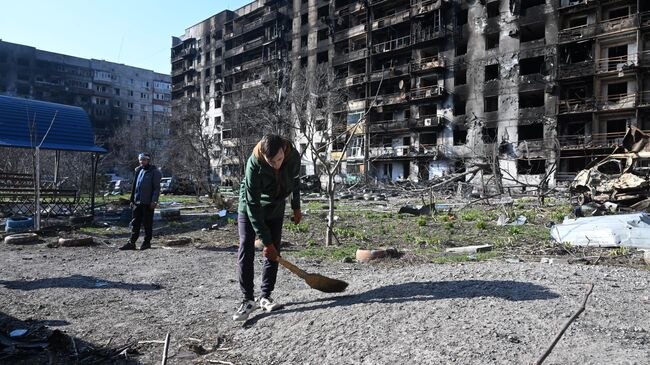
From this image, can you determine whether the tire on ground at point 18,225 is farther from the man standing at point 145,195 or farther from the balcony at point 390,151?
the balcony at point 390,151

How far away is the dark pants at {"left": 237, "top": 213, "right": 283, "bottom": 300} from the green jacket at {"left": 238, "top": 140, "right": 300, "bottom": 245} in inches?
4.2

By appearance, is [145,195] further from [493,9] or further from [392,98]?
[493,9]

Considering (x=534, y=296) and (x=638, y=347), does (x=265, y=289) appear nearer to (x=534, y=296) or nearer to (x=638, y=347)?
(x=534, y=296)

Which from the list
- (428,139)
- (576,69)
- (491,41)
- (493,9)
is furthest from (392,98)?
(576,69)

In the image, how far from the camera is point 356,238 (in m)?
10.1

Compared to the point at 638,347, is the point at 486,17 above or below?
above

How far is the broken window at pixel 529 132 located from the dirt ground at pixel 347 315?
3107 centimetres

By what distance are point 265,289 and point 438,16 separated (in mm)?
41160

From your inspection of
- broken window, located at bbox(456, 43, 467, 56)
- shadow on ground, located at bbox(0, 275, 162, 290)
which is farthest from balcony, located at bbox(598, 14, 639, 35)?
shadow on ground, located at bbox(0, 275, 162, 290)

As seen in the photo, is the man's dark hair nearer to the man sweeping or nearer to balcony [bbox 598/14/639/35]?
the man sweeping

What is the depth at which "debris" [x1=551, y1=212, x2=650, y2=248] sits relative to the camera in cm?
728

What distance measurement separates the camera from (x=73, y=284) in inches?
224

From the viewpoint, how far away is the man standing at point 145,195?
27.7 ft

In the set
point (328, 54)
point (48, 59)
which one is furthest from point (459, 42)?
point (48, 59)
